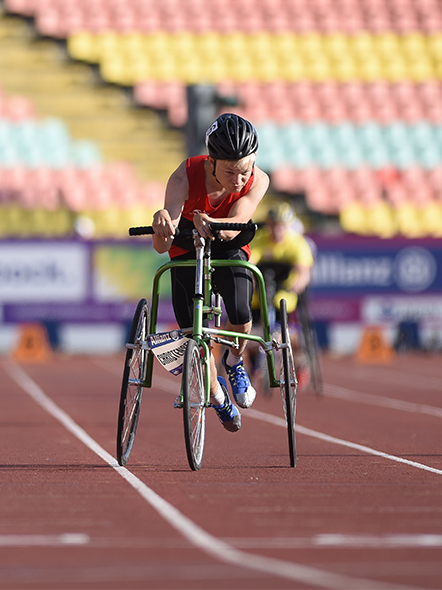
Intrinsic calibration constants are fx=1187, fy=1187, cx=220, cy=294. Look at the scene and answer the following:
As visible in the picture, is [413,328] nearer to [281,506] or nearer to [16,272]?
[16,272]

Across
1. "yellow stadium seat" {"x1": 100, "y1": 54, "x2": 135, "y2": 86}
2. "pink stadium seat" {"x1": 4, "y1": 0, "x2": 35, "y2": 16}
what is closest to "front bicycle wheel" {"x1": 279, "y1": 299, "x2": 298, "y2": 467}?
"yellow stadium seat" {"x1": 100, "y1": 54, "x2": 135, "y2": 86}

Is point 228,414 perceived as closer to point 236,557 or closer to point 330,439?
point 330,439

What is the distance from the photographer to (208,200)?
6.95 m

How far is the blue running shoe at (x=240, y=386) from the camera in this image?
704 centimetres

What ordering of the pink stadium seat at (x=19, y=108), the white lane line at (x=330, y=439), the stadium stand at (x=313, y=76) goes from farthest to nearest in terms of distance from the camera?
the pink stadium seat at (x=19, y=108) → the stadium stand at (x=313, y=76) → the white lane line at (x=330, y=439)

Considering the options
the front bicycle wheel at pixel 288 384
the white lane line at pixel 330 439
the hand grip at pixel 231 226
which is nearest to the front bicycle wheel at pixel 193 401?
the front bicycle wheel at pixel 288 384

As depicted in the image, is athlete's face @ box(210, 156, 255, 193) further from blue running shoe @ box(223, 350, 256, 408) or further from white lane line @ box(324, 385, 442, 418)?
Answer: white lane line @ box(324, 385, 442, 418)

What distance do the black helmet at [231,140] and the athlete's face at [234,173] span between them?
4 centimetres

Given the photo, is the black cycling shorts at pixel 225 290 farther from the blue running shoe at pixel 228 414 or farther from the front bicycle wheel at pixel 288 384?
the blue running shoe at pixel 228 414

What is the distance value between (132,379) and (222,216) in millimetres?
1094

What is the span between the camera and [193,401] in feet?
21.8

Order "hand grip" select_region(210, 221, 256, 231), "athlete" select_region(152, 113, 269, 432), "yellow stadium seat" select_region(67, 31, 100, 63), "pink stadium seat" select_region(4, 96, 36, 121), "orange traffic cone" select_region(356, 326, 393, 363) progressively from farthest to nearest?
"yellow stadium seat" select_region(67, 31, 100, 63) < "pink stadium seat" select_region(4, 96, 36, 121) < "orange traffic cone" select_region(356, 326, 393, 363) < "athlete" select_region(152, 113, 269, 432) < "hand grip" select_region(210, 221, 256, 231)

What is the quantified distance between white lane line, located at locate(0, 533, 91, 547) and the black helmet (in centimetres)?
252

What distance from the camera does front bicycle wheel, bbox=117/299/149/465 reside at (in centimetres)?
673
